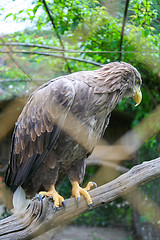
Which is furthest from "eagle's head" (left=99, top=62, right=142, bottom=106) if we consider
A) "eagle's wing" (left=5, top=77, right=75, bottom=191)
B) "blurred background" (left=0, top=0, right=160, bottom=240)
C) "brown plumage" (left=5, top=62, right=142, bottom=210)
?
"blurred background" (left=0, top=0, right=160, bottom=240)

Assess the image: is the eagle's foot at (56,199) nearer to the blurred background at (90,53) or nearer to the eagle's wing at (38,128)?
the eagle's wing at (38,128)

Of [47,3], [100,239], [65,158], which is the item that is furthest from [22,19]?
[100,239]

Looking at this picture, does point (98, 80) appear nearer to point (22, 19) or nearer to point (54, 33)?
point (22, 19)

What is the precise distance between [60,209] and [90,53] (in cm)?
195

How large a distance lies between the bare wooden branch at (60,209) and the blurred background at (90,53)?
114 cm

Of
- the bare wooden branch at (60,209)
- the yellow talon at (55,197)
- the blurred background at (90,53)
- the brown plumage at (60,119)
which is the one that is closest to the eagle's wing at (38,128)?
the brown plumage at (60,119)

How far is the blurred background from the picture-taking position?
2816 mm

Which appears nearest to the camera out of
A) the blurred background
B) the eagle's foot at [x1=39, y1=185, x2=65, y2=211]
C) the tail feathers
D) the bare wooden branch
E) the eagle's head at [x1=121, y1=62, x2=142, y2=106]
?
the bare wooden branch

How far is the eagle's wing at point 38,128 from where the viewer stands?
2.13 meters

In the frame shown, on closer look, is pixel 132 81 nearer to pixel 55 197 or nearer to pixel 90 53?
pixel 55 197

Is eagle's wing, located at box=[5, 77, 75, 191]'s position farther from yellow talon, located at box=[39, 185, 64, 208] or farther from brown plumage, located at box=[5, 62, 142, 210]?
yellow talon, located at box=[39, 185, 64, 208]

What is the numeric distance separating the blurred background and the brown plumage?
19.5 inches

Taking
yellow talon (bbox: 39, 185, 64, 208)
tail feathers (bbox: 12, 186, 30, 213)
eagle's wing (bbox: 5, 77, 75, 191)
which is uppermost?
eagle's wing (bbox: 5, 77, 75, 191)

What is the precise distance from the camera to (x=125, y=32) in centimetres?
317
